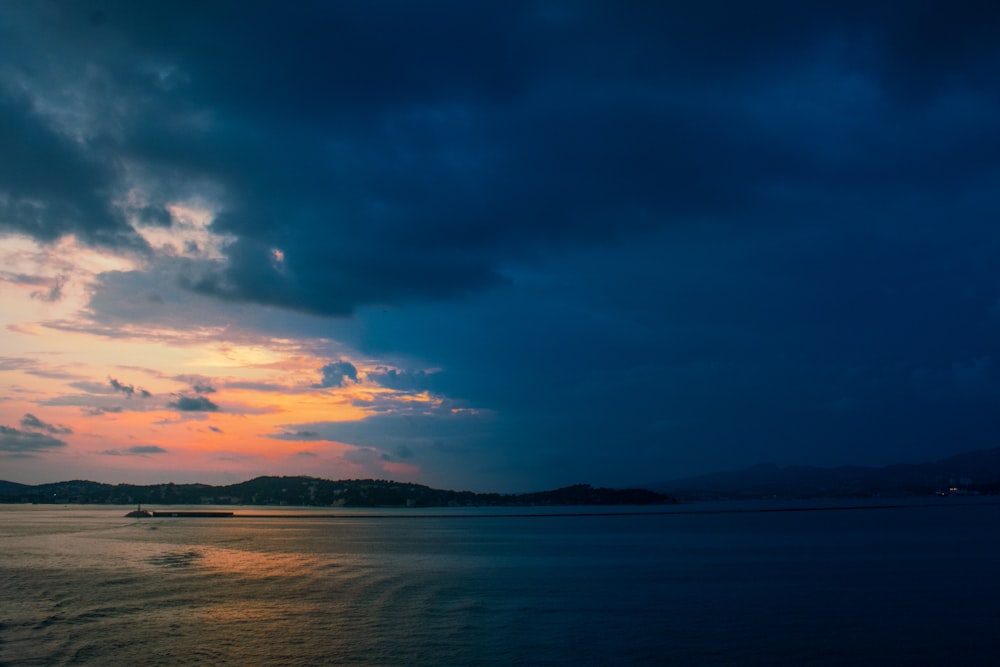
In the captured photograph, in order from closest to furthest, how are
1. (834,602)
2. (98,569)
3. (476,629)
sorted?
(476,629), (834,602), (98,569)

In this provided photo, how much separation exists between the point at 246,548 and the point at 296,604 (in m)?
47.6

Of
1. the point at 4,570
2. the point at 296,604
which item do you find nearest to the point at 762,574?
the point at 296,604

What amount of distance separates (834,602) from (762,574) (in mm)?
14855

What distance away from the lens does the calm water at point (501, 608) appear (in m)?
27.8

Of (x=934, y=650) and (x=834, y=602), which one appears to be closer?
(x=934, y=650)

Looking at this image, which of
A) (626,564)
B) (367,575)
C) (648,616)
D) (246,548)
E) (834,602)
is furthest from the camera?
(246,548)

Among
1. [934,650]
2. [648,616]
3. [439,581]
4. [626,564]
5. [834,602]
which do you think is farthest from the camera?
[626,564]

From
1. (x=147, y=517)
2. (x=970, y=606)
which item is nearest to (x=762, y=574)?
(x=970, y=606)

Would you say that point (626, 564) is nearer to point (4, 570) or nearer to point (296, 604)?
point (296, 604)

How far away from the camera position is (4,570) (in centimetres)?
5491

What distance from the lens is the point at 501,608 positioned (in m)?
38.3

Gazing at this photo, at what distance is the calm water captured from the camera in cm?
2778

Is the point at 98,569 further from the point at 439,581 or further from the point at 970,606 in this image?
the point at 970,606

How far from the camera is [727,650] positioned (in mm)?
28266
